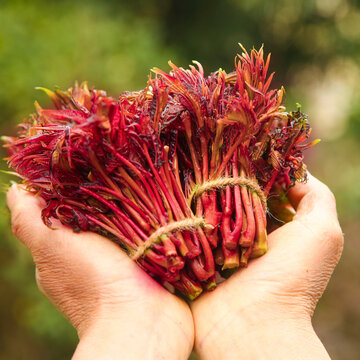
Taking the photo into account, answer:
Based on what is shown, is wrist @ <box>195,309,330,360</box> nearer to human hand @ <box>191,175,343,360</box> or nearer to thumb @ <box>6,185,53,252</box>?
human hand @ <box>191,175,343,360</box>

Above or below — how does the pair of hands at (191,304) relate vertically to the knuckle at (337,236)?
below

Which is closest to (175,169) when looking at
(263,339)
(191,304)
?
(191,304)

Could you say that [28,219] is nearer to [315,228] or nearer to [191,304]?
[191,304]

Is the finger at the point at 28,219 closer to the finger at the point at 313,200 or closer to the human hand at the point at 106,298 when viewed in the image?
the human hand at the point at 106,298

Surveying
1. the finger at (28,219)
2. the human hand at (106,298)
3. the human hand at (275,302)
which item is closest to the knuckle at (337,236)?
the human hand at (275,302)

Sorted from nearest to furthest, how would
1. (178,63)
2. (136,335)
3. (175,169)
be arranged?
(136,335)
(175,169)
(178,63)


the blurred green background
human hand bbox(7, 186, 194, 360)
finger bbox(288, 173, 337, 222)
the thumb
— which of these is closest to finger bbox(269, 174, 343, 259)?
finger bbox(288, 173, 337, 222)

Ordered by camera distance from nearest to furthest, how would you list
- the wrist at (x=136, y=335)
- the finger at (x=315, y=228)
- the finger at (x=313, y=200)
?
the wrist at (x=136, y=335) < the finger at (x=315, y=228) < the finger at (x=313, y=200)
